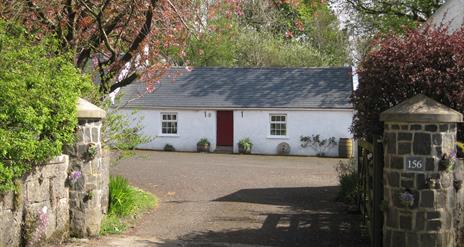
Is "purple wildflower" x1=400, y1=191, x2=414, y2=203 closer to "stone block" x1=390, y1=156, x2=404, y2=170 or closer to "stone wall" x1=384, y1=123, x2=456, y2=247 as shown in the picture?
"stone wall" x1=384, y1=123, x2=456, y2=247

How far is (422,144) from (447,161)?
15.3 inches

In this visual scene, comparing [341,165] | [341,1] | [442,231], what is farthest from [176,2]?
[341,1]

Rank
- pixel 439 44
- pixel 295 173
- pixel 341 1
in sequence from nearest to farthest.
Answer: pixel 439 44
pixel 295 173
pixel 341 1

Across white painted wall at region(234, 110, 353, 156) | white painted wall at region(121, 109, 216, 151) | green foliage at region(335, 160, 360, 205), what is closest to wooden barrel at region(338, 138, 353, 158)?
white painted wall at region(234, 110, 353, 156)

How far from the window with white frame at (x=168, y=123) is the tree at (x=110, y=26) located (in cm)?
1579

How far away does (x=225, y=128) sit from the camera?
1158 inches

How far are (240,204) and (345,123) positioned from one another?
15.4 metres

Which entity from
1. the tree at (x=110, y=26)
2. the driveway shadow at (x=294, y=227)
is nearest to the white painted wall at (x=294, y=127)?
the driveway shadow at (x=294, y=227)

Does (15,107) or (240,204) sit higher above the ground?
(15,107)

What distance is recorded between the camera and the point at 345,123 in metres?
27.5

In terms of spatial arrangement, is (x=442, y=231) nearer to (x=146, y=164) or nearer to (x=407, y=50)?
(x=407, y=50)

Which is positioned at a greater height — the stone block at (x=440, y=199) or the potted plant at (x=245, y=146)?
the potted plant at (x=245, y=146)

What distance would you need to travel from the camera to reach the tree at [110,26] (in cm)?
1137

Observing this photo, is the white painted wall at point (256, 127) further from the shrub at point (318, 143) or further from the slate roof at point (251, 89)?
the slate roof at point (251, 89)
